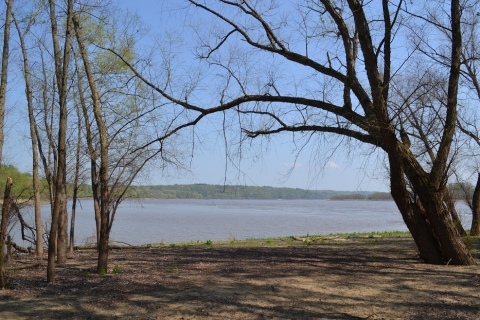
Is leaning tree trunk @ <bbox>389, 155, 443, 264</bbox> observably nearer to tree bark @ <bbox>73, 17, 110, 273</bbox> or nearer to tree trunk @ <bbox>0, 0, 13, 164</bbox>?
tree bark @ <bbox>73, 17, 110, 273</bbox>

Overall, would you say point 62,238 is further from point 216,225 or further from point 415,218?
point 216,225

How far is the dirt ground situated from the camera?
211 inches

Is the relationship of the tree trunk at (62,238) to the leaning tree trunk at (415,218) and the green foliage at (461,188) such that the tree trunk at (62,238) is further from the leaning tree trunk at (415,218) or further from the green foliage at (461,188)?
the green foliage at (461,188)

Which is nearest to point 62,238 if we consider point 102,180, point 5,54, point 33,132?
point 102,180

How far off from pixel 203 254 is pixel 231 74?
4650mm

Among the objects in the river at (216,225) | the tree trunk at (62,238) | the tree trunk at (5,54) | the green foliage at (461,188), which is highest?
the tree trunk at (5,54)

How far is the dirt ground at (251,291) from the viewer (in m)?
5.35

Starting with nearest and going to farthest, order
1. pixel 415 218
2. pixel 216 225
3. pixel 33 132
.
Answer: pixel 415 218 < pixel 33 132 < pixel 216 225

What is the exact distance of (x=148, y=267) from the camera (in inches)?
339

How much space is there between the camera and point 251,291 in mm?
6293

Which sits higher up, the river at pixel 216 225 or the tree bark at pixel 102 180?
the tree bark at pixel 102 180

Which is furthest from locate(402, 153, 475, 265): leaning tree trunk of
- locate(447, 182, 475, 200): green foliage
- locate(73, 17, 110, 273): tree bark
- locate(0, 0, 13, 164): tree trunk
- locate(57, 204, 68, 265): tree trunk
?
locate(447, 182, 475, 200): green foliage

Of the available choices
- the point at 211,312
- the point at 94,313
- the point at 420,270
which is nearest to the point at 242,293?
the point at 211,312

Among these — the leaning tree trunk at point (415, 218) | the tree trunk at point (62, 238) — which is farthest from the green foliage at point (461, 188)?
the tree trunk at point (62, 238)
